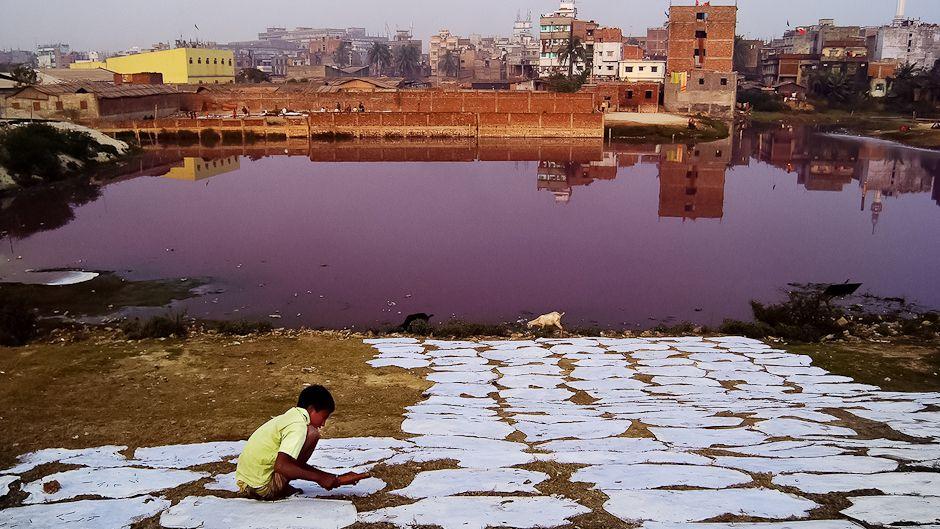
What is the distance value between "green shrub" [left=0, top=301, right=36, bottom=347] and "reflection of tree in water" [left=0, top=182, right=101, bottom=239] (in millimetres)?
10124

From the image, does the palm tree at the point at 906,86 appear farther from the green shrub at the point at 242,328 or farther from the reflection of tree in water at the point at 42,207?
the green shrub at the point at 242,328

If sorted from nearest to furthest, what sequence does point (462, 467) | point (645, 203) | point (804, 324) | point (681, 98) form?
point (462, 467) → point (804, 324) → point (645, 203) → point (681, 98)

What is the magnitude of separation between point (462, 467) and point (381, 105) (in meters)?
53.4

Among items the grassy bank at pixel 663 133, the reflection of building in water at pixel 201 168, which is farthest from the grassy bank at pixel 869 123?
the reflection of building in water at pixel 201 168

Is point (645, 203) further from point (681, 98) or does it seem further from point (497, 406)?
point (681, 98)

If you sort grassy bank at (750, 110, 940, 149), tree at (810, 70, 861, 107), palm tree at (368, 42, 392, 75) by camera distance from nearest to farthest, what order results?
grassy bank at (750, 110, 940, 149) → tree at (810, 70, 861, 107) → palm tree at (368, 42, 392, 75)

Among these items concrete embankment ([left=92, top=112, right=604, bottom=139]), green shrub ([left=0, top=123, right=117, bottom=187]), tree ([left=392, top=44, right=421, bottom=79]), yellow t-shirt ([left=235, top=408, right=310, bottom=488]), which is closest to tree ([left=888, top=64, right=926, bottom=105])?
concrete embankment ([left=92, top=112, right=604, bottom=139])

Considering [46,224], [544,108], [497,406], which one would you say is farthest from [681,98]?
[497,406]

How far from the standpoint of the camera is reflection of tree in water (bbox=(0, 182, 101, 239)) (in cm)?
2333

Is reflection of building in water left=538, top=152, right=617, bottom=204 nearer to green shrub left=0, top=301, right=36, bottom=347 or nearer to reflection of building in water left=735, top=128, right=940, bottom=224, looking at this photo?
reflection of building in water left=735, top=128, right=940, bottom=224

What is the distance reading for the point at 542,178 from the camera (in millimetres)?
35219

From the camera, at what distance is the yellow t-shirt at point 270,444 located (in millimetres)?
5059

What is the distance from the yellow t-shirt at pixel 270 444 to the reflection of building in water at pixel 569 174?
2479cm

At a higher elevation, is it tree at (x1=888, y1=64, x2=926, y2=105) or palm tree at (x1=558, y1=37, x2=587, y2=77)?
palm tree at (x1=558, y1=37, x2=587, y2=77)
